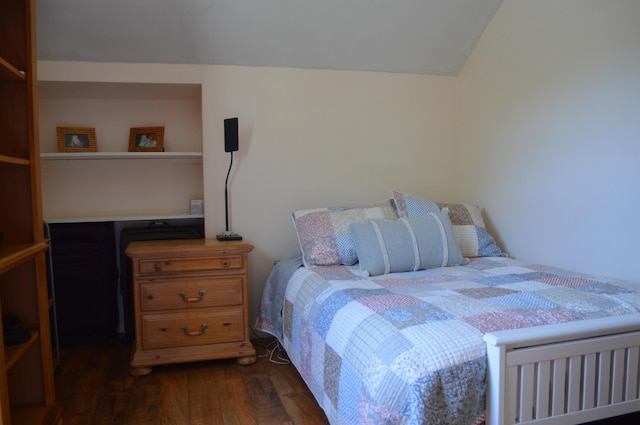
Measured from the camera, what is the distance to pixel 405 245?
7.70ft

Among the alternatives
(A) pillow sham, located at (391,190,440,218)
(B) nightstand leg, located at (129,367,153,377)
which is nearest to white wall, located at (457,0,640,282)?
(A) pillow sham, located at (391,190,440,218)

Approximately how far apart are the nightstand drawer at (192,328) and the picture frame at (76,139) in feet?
4.07

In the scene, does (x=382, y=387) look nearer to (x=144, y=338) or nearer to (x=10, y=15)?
(x=144, y=338)

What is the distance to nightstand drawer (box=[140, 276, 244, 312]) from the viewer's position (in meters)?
2.43

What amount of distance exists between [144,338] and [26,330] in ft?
2.91

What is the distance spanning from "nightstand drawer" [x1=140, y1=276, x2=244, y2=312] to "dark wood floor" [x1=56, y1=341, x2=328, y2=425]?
0.37m

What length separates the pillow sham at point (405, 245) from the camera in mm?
2309

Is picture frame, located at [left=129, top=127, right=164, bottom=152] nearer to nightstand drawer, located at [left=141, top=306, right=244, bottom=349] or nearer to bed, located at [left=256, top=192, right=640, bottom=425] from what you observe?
→ nightstand drawer, located at [left=141, top=306, right=244, bottom=349]

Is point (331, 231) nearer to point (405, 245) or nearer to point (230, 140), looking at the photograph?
point (405, 245)

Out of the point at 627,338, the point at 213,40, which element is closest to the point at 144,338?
the point at 213,40

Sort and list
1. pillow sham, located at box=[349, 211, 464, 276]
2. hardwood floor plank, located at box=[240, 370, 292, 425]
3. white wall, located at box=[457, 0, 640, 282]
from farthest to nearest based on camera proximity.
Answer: pillow sham, located at box=[349, 211, 464, 276]
white wall, located at box=[457, 0, 640, 282]
hardwood floor plank, located at box=[240, 370, 292, 425]

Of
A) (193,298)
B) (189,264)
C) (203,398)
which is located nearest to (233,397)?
(203,398)

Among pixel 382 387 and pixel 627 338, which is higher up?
pixel 627 338

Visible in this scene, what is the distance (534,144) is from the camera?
103 inches
